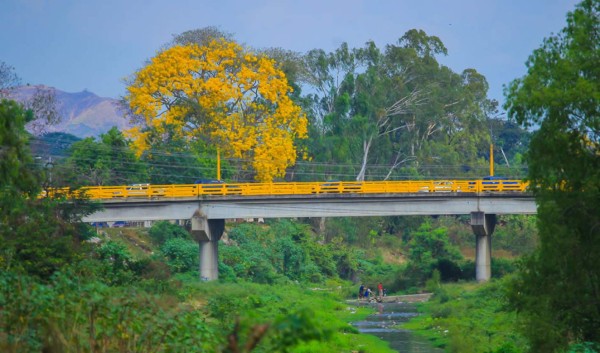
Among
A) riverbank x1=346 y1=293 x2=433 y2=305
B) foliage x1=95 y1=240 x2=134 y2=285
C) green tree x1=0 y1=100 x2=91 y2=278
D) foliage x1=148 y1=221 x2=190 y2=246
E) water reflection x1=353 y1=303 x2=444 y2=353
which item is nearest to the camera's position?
green tree x1=0 y1=100 x2=91 y2=278

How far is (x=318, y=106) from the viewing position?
9619 centimetres

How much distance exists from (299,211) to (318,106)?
33.0 meters

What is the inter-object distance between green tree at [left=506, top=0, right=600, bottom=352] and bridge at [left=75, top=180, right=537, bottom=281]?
3489 centimetres

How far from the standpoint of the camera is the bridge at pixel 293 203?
62.9 meters

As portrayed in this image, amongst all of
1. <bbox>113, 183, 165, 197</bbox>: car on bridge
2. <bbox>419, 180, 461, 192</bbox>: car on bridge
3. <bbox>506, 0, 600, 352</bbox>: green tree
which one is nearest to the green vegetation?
<bbox>506, 0, 600, 352</bbox>: green tree

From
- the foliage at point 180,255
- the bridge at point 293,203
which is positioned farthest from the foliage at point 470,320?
the foliage at point 180,255

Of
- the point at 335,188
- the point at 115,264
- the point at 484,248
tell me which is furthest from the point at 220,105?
the point at 115,264

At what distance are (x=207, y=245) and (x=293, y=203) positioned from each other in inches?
202

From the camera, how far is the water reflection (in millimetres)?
43531

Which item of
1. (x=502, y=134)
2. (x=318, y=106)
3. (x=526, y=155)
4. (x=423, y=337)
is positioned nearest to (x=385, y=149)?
(x=318, y=106)

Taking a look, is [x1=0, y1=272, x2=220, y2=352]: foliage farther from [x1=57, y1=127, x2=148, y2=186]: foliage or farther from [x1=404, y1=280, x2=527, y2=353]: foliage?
[x1=57, y1=127, x2=148, y2=186]: foliage

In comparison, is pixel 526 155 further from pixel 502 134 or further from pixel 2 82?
pixel 502 134

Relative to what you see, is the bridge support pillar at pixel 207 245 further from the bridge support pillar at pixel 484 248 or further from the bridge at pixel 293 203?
the bridge support pillar at pixel 484 248

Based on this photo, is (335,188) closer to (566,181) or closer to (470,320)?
(470,320)
